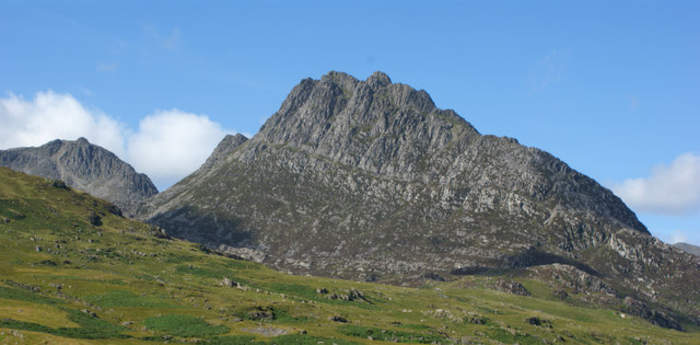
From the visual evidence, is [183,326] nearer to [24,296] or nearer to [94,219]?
[24,296]

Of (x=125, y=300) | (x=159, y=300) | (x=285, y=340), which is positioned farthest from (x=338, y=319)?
(x=125, y=300)

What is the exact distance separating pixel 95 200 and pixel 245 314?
11666 centimetres

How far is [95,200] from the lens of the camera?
176750 mm

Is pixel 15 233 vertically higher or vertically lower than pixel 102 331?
higher

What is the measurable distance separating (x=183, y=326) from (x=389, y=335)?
27.2 m

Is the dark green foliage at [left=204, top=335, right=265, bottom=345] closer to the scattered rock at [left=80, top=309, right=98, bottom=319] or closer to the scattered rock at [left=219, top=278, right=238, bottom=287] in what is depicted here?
the scattered rock at [left=80, top=309, right=98, bottom=319]

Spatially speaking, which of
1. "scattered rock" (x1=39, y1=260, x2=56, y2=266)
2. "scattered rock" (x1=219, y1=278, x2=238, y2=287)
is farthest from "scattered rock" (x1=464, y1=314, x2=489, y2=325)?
"scattered rock" (x1=39, y1=260, x2=56, y2=266)

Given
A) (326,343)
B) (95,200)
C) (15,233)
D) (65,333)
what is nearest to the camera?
(65,333)

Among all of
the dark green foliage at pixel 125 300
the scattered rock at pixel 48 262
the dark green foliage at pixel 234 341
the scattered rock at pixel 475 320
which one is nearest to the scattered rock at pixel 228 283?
the scattered rock at pixel 48 262

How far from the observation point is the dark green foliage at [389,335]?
7559cm

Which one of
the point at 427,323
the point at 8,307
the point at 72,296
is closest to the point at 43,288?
the point at 72,296

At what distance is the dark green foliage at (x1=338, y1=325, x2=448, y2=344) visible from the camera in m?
75.6

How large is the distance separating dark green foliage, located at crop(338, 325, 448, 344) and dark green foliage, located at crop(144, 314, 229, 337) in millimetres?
17532

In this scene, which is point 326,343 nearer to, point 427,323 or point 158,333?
point 158,333
